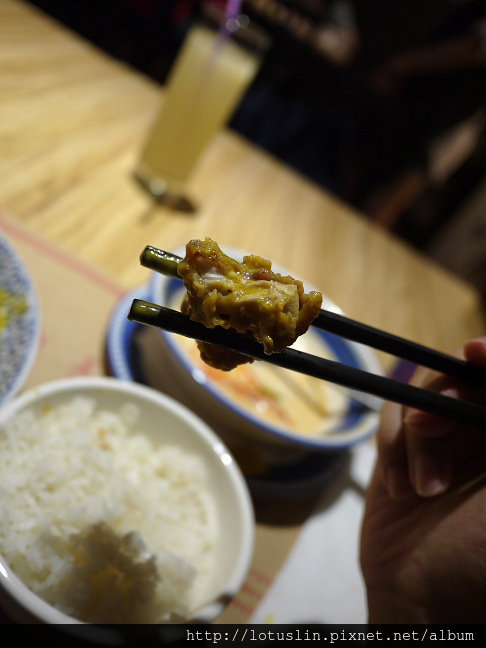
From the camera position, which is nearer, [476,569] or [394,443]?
[476,569]

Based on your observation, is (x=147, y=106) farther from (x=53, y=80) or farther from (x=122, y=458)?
(x=122, y=458)

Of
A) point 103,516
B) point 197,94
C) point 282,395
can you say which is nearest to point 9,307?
point 103,516

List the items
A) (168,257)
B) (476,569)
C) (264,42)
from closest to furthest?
(168,257) → (476,569) → (264,42)

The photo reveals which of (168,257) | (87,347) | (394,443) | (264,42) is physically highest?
(264,42)

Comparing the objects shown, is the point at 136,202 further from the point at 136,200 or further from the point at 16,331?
the point at 16,331

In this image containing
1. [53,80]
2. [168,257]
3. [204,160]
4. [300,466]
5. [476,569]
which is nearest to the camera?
[168,257]

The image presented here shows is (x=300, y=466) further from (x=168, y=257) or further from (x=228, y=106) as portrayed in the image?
(x=228, y=106)

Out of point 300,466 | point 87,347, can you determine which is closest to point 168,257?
point 87,347

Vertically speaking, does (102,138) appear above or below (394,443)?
below
